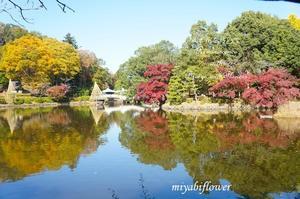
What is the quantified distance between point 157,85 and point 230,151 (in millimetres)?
24107

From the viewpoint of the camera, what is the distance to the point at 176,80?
3441cm

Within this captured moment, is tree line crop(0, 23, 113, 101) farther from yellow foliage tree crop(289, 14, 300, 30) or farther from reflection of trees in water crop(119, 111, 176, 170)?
reflection of trees in water crop(119, 111, 176, 170)

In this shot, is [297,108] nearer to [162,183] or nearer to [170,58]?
[162,183]

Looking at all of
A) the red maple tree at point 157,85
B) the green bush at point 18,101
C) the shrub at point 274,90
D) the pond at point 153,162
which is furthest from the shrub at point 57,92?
the pond at point 153,162

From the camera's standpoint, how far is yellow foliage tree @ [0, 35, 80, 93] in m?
49.8

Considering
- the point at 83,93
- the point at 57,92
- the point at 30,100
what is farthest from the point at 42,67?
the point at 83,93

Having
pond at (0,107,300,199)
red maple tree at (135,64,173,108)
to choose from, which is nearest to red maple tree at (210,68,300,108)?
pond at (0,107,300,199)

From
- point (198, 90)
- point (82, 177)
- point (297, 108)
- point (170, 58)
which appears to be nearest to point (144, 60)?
point (170, 58)

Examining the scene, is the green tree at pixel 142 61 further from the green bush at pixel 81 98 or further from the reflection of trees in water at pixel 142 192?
the reflection of trees in water at pixel 142 192

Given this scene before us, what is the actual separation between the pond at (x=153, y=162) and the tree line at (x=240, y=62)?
25.2 feet

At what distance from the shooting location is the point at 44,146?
51.4 ft

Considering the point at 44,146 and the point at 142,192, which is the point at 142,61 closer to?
the point at 44,146

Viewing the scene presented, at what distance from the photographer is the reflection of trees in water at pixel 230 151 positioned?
31.3 ft

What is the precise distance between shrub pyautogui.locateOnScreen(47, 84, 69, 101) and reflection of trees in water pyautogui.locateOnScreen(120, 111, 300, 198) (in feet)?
97.8
